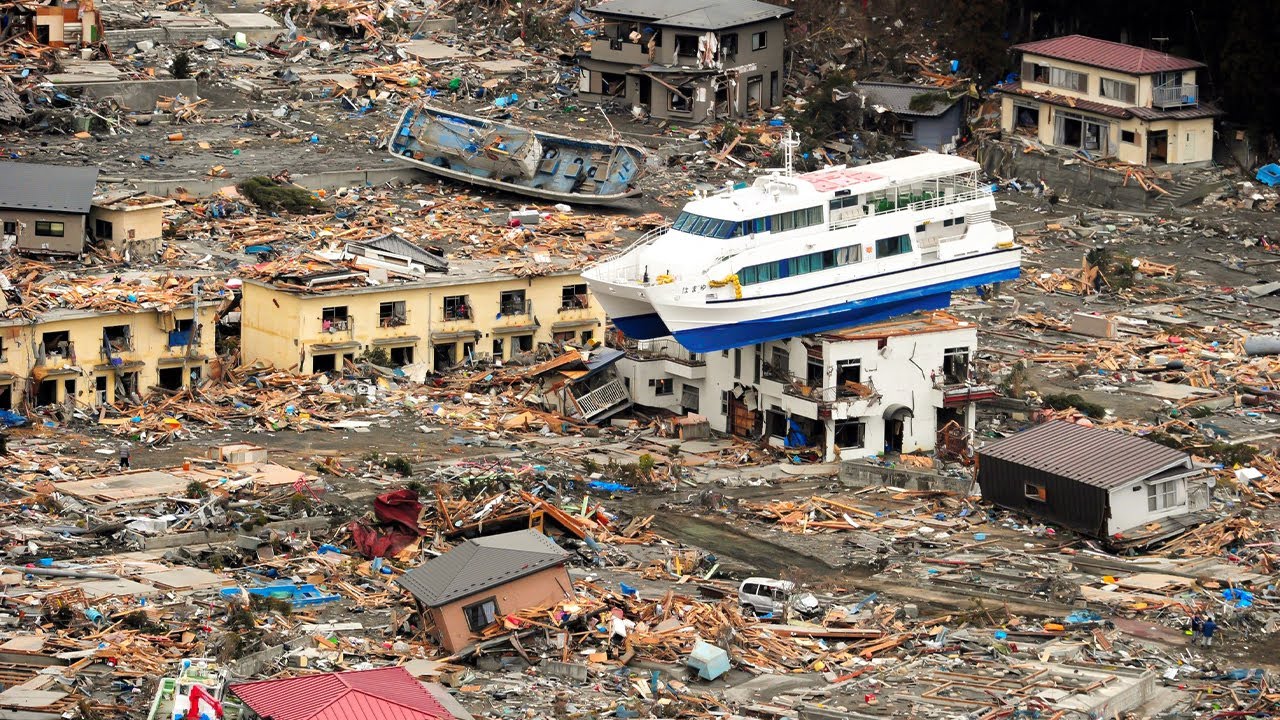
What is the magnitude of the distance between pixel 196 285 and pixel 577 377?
33.4 ft

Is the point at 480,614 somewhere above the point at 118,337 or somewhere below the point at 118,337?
below

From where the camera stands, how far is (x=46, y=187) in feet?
238

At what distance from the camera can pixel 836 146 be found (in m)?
90.3

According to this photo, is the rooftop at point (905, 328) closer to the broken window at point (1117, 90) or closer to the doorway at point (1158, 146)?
the doorway at point (1158, 146)

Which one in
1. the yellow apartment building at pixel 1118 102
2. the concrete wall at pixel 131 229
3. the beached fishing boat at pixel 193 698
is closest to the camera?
the beached fishing boat at pixel 193 698

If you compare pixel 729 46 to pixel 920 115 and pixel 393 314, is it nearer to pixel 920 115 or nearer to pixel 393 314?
pixel 920 115

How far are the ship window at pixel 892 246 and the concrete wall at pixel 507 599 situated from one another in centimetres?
1968

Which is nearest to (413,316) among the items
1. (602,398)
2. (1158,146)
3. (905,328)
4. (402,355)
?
(402,355)

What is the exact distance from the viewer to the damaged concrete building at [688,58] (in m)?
92.4

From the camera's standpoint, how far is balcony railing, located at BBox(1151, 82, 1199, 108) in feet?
284

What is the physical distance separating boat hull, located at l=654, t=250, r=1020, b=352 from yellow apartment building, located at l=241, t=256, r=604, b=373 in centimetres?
707

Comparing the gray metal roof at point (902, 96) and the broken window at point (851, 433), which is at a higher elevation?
the gray metal roof at point (902, 96)

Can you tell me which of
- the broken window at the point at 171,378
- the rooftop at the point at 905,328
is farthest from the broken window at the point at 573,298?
the broken window at the point at 171,378

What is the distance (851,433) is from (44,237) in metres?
23.3
